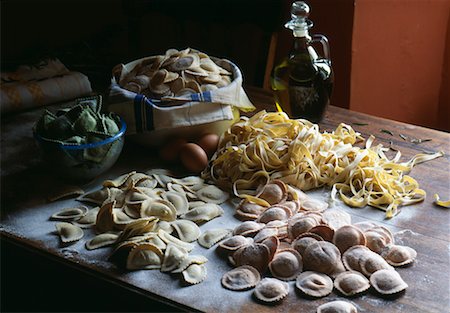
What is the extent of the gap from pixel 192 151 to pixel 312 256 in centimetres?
47

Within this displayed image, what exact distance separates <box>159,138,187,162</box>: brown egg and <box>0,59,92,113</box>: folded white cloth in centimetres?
49

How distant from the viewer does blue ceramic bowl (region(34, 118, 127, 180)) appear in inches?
54.1

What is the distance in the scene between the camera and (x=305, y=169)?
1.41 meters

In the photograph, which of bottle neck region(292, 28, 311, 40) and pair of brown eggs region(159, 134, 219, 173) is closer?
pair of brown eggs region(159, 134, 219, 173)

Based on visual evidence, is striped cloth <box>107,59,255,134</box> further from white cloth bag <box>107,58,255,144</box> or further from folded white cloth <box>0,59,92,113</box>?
folded white cloth <box>0,59,92,113</box>

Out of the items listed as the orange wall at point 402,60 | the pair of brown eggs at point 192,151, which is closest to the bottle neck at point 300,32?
the pair of brown eggs at point 192,151

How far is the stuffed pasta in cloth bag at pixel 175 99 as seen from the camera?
150 cm

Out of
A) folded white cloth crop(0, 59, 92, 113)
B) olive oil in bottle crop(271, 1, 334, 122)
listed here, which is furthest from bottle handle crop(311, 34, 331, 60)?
folded white cloth crop(0, 59, 92, 113)

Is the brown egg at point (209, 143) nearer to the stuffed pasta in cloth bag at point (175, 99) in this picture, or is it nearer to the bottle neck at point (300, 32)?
the stuffed pasta in cloth bag at point (175, 99)

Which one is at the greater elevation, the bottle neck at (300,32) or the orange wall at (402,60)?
the bottle neck at (300,32)

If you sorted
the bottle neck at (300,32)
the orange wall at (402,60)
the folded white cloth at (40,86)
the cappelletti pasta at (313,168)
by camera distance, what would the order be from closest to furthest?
the cappelletti pasta at (313,168) < the bottle neck at (300,32) < the folded white cloth at (40,86) < the orange wall at (402,60)

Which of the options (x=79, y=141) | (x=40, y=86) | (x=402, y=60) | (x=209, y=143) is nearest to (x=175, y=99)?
(x=209, y=143)

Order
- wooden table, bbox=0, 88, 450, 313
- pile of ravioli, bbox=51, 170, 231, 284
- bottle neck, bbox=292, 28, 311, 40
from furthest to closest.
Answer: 1. bottle neck, bbox=292, 28, 311, 40
2. pile of ravioli, bbox=51, 170, 231, 284
3. wooden table, bbox=0, 88, 450, 313

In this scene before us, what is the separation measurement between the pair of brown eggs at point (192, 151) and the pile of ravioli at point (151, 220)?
0.04 meters
